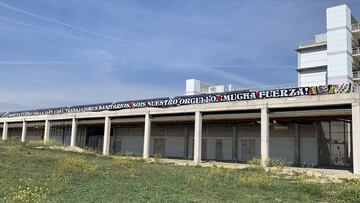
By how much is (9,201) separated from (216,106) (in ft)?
85.1

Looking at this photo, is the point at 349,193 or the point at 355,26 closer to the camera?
the point at 349,193

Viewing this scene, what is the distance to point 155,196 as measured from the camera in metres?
13.5

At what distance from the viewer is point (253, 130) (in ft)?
137

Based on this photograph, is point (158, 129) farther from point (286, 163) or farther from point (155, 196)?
point (155, 196)

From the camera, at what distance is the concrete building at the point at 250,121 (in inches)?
1230

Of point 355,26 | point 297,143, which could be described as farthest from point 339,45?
point 297,143

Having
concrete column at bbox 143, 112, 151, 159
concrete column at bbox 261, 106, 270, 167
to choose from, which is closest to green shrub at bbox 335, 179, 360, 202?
concrete column at bbox 261, 106, 270, 167

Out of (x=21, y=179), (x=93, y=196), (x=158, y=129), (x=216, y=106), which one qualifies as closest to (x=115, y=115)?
(x=158, y=129)

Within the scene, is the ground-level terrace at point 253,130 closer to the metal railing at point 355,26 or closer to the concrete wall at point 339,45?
the concrete wall at point 339,45

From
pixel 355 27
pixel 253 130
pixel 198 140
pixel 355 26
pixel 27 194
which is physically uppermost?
pixel 355 26

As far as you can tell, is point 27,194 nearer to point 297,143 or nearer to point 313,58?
point 297,143

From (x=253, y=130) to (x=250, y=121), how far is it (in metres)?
2.17

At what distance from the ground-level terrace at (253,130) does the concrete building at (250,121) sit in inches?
2.6

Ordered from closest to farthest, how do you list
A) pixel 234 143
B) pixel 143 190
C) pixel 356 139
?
pixel 143 190, pixel 356 139, pixel 234 143
